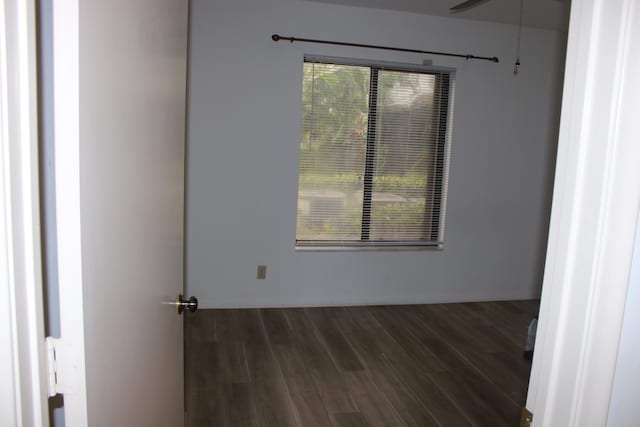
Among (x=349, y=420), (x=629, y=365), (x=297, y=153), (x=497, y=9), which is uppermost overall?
(x=497, y=9)

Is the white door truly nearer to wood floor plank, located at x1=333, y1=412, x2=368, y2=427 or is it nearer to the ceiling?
wood floor plank, located at x1=333, y1=412, x2=368, y2=427

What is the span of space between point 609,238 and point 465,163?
3.75 metres

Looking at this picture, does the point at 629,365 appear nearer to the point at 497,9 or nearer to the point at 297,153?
the point at 297,153

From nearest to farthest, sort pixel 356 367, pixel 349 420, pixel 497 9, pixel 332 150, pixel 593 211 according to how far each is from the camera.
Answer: pixel 593 211
pixel 349 420
pixel 356 367
pixel 497 9
pixel 332 150

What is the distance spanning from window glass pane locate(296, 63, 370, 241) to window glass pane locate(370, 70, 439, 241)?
0.54 feet

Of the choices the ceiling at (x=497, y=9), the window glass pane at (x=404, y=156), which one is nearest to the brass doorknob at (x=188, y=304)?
the window glass pane at (x=404, y=156)

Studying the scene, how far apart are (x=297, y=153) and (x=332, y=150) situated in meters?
0.32

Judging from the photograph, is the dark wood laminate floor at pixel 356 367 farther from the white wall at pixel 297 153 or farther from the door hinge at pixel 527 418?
the door hinge at pixel 527 418

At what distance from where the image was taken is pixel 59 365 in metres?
0.71

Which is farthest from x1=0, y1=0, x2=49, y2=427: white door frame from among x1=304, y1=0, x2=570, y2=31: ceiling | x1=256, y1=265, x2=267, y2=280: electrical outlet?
x1=304, y1=0, x2=570, y2=31: ceiling

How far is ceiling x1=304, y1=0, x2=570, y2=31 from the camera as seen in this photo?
3.67 metres

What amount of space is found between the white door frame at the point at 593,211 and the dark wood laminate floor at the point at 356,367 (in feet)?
6.00

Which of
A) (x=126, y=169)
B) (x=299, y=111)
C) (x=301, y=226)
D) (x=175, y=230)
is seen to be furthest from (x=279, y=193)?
(x=126, y=169)

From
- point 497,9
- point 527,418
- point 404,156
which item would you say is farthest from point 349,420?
point 497,9
